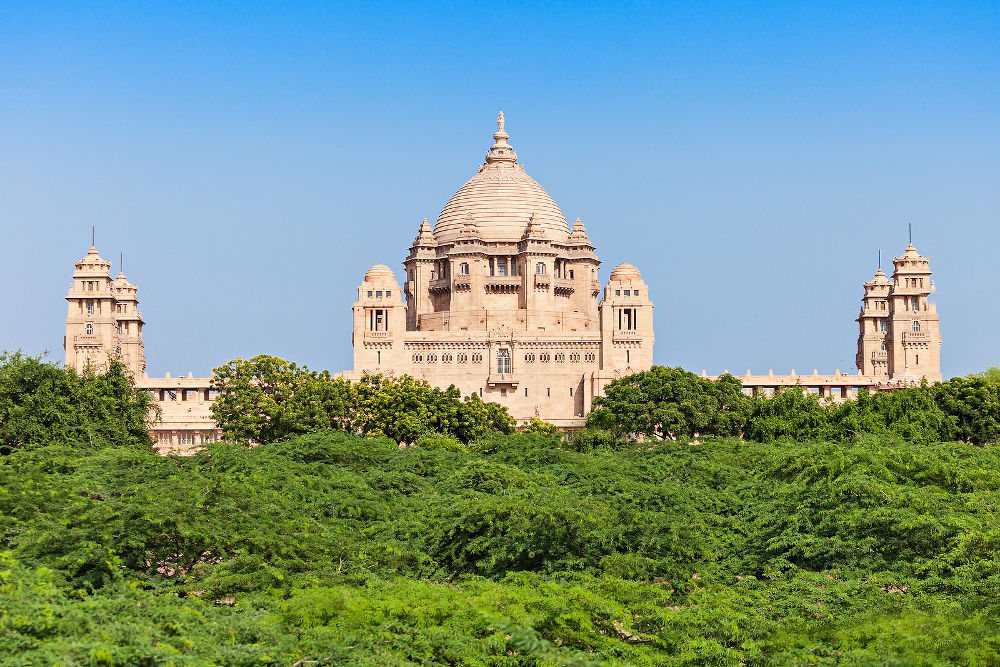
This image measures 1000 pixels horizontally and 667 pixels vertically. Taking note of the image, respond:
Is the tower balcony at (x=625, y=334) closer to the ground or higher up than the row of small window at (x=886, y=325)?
closer to the ground

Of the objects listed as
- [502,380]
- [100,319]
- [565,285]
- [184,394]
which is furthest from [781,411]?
[100,319]

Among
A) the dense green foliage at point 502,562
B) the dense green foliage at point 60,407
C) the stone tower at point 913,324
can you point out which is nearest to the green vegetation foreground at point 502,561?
the dense green foliage at point 502,562

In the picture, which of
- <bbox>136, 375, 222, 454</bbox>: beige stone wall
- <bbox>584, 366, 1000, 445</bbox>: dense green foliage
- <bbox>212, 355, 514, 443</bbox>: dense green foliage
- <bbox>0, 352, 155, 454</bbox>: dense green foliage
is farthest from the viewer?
<bbox>136, 375, 222, 454</bbox>: beige stone wall

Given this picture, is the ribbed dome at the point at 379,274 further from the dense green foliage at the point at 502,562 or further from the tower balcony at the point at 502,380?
the dense green foliage at the point at 502,562

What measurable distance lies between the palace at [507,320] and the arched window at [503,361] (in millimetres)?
66

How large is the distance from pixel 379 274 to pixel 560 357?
13.9 meters

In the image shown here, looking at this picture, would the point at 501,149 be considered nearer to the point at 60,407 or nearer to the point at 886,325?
the point at 886,325

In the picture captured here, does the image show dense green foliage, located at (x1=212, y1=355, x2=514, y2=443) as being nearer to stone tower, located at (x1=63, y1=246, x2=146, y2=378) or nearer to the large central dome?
stone tower, located at (x1=63, y1=246, x2=146, y2=378)

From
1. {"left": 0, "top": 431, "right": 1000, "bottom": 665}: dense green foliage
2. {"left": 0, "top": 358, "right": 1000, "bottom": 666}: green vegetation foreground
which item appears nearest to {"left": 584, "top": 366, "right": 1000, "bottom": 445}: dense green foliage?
{"left": 0, "top": 358, "right": 1000, "bottom": 666}: green vegetation foreground

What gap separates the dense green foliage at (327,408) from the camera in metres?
69.2

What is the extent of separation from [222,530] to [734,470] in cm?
2025

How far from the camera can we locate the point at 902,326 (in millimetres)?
95625

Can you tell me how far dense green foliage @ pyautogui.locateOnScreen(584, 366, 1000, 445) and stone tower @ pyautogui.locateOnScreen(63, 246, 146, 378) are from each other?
37.0 metres

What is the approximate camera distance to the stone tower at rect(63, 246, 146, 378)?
309ft
